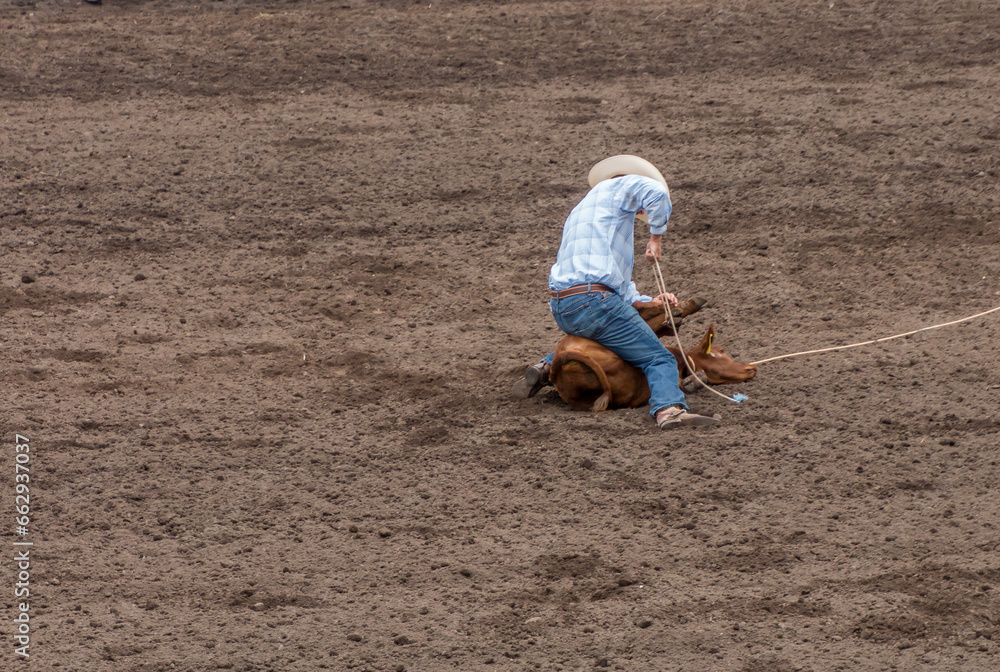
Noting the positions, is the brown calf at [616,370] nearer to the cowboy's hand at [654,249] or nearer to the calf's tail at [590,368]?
the calf's tail at [590,368]

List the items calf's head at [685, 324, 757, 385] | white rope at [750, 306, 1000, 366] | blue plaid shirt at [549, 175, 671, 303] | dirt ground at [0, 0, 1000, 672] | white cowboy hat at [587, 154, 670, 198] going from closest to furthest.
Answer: dirt ground at [0, 0, 1000, 672]
blue plaid shirt at [549, 175, 671, 303]
white cowboy hat at [587, 154, 670, 198]
calf's head at [685, 324, 757, 385]
white rope at [750, 306, 1000, 366]

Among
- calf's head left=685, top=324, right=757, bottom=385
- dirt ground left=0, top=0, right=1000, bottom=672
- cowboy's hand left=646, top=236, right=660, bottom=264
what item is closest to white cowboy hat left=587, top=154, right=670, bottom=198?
cowboy's hand left=646, top=236, right=660, bottom=264

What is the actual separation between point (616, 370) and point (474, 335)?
175 cm

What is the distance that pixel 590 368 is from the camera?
6359 mm

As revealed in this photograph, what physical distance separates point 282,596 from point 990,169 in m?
7.64

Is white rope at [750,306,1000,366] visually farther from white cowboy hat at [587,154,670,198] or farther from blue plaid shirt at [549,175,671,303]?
white cowboy hat at [587,154,670,198]

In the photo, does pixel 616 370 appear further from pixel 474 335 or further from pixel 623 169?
pixel 474 335

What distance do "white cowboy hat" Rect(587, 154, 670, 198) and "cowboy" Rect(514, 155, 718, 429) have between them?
0.15ft

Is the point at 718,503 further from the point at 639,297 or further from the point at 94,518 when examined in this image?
the point at 94,518

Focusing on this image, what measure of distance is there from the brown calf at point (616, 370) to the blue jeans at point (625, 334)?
3.2 inches

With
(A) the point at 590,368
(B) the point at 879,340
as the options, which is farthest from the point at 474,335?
(B) the point at 879,340

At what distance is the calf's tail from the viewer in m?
6.32

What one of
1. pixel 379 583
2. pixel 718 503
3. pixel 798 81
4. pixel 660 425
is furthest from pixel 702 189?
pixel 379 583

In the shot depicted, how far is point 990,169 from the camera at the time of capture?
31.4 ft
